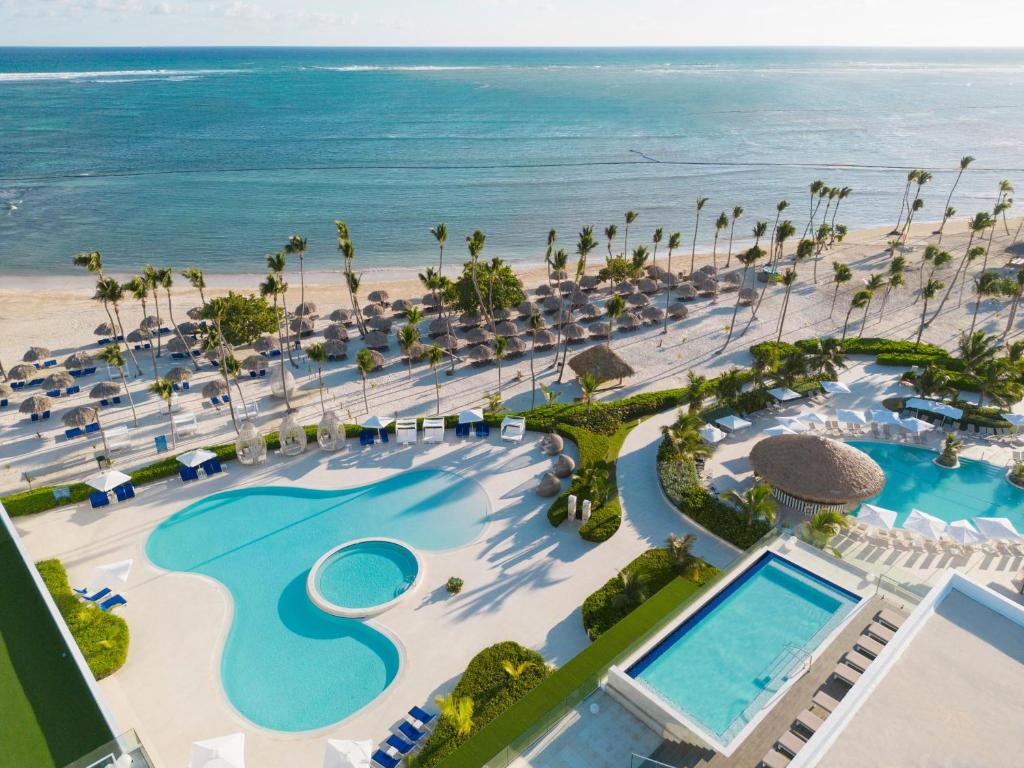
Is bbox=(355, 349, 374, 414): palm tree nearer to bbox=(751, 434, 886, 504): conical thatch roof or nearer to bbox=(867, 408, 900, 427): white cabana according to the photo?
bbox=(751, 434, 886, 504): conical thatch roof

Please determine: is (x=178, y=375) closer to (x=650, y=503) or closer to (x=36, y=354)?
(x=36, y=354)

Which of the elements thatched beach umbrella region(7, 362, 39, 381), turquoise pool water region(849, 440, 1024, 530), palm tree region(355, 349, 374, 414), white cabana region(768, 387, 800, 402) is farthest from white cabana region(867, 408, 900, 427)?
thatched beach umbrella region(7, 362, 39, 381)

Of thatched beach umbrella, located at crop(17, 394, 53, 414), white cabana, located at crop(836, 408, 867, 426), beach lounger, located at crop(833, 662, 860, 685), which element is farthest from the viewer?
thatched beach umbrella, located at crop(17, 394, 53, 414)

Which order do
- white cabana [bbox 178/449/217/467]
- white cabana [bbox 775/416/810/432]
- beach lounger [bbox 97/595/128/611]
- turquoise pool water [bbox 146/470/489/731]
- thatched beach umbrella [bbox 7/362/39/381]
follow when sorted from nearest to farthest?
1. turquoise pool water [bbox 146/470/489/731]
2. beach lounger [bbox 97/595/128/611]
3. white cabana [bbox 178/449/217/467]
4. white cabana [bbox 775/416/810/432]
5. thatched beach umbrella [bbox 7/362/39/381]

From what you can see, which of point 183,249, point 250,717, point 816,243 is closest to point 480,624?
point 250,717

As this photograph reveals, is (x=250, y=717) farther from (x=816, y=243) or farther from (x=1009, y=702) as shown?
(x=816, y=243)
